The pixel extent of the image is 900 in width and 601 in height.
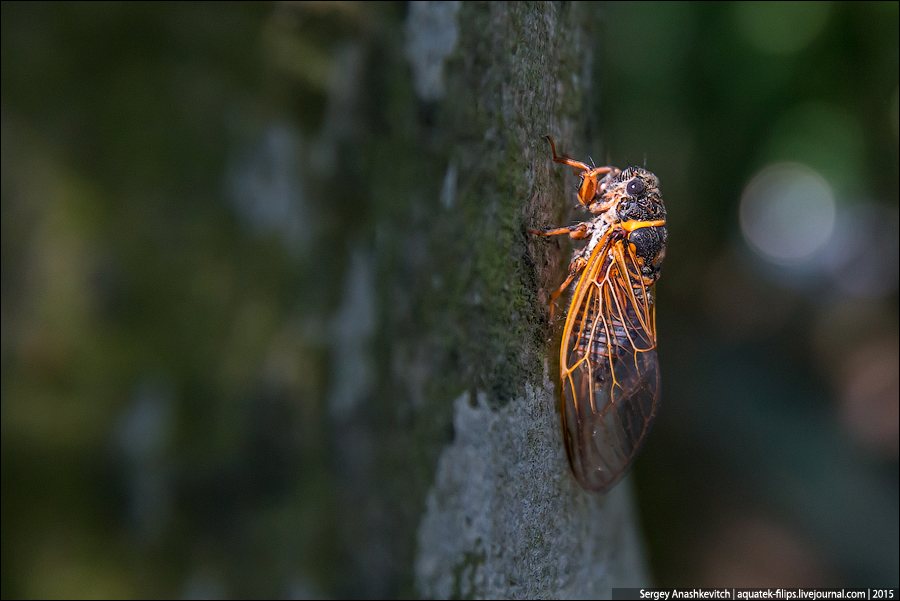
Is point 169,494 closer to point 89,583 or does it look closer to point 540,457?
point 89,583

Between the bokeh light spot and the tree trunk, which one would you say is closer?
the tree trunk

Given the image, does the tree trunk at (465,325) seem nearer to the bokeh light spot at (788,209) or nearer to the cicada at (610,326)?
the cicada at (610,326)

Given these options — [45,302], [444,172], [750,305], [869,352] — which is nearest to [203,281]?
[45,302]

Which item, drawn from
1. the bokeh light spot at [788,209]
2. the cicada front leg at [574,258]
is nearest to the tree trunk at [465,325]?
the cicada front leg at [574,258]

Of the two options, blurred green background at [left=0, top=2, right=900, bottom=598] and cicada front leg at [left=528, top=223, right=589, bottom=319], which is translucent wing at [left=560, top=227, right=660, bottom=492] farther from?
blurred green background at [left=0, top=2, right=900, bottom=598]

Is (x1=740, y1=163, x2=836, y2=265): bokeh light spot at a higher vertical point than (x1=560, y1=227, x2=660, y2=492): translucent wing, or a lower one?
higher

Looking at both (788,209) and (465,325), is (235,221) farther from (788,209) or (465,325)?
(788,209)

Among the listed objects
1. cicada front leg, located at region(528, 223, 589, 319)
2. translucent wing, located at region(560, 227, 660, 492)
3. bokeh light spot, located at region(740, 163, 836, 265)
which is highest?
bokeh light spot, located at region(740, 163, 836, 265)

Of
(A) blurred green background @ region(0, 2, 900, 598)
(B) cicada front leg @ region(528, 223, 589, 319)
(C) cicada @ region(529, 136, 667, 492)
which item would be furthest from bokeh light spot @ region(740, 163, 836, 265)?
(B) cicada front leg @ region(528, 223, 589, 319)
